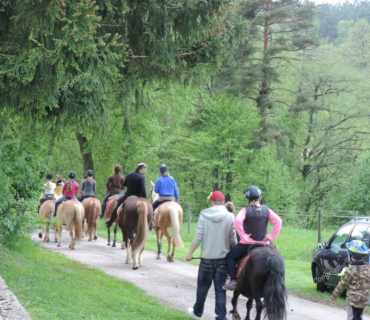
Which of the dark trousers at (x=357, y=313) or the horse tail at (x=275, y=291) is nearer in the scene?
the horse tail at (x=275, y=291)

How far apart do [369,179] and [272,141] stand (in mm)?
10397

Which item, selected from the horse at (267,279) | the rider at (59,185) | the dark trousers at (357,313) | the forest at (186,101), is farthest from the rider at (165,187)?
the dark trousers at (357,313)

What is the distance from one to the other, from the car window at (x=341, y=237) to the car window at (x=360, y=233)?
0.68 feet

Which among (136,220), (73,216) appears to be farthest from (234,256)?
(73,216)

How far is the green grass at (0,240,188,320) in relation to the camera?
9391 mm

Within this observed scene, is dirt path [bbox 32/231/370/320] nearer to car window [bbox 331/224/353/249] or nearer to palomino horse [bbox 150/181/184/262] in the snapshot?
palomino horse [bbox 150/181/184/262]

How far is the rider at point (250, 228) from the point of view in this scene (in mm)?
9555

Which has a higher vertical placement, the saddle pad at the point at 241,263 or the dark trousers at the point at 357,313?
the saddle pad at the point at 241,263

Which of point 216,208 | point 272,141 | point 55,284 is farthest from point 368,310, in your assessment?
point 272,141

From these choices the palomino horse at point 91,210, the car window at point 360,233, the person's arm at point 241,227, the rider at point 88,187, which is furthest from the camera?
the rider at point 88,187

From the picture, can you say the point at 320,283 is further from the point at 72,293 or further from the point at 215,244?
the point at 72,293

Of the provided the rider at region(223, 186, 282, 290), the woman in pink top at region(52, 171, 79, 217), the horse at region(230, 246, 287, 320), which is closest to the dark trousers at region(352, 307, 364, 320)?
the horse at region(230, 246, 287, 320)

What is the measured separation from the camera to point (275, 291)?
8.70 meters

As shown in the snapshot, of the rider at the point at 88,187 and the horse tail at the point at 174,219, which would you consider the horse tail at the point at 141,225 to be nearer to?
the horse tail at the point at 174,219
